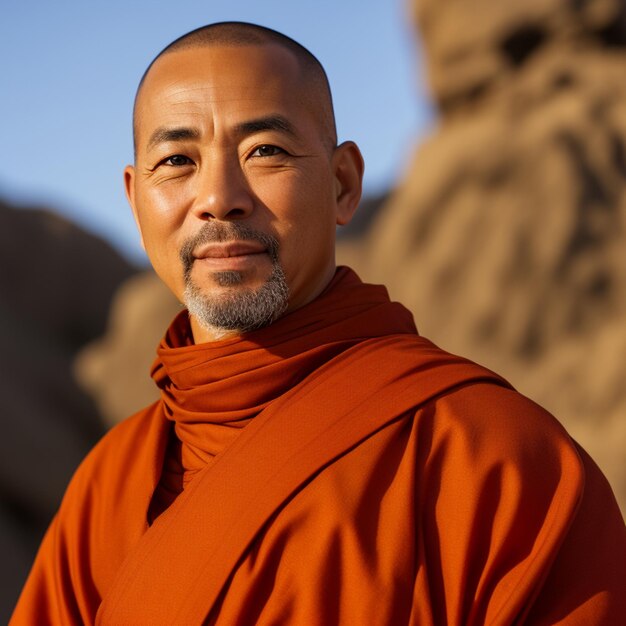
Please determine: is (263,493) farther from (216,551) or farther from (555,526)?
(555,526)

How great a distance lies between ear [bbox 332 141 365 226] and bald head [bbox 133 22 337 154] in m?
0.03

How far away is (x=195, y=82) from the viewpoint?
5.13 feet

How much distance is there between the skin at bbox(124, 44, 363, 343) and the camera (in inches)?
60.4

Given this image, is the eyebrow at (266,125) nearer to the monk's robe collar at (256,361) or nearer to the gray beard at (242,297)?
the gray beard at (242,297)

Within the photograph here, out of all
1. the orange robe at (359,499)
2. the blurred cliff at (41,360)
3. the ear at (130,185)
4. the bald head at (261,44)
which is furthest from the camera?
the blurred cliff at (41,360)

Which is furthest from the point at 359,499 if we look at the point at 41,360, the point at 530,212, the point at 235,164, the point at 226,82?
the point at 41,360

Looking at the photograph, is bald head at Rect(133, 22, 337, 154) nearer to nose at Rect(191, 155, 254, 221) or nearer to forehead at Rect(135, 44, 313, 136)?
forehead at Rect(135, 44, 313, 136)

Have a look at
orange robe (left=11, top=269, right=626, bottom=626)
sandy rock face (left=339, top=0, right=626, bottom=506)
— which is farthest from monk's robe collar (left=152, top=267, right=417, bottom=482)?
sandy rock face (left=339, top=0, right=626, bottom=506)

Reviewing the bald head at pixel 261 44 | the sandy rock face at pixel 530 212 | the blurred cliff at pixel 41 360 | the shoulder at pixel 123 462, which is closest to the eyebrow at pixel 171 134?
the bald head at pixel 261 44

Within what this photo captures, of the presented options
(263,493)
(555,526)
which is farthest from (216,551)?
(555,526)

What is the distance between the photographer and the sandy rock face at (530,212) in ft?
27.0

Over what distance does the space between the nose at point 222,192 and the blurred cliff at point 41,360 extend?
598 centimetres

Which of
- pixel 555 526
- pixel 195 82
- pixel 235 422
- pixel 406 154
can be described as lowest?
pixel 555 526

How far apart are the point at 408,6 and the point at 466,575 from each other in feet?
29.4
